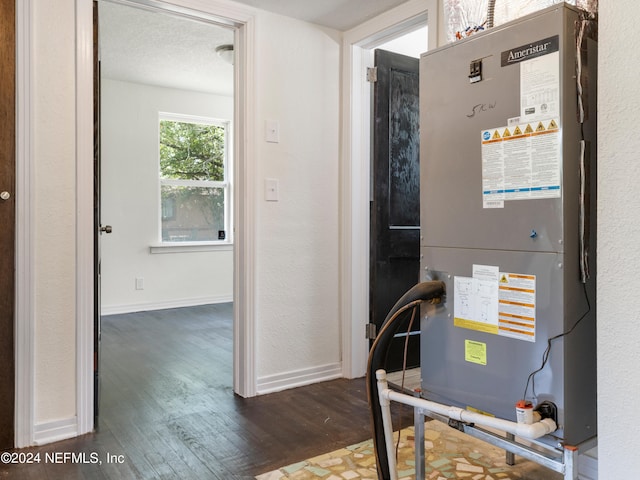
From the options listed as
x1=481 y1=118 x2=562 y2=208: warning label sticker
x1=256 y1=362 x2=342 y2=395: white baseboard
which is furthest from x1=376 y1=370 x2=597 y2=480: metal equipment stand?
x1=256 y1=362 x2=342 y2=395: white baseboard

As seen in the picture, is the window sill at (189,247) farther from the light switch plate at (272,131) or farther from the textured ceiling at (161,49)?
the light switch plate at (272,131)

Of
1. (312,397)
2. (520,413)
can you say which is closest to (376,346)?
(520,413)

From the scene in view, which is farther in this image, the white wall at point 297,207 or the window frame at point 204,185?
the window frame at point 204,185

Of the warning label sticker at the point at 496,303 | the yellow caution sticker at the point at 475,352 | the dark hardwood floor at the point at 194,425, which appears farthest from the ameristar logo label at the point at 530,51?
the dark hardwood floor at the point at 194,425

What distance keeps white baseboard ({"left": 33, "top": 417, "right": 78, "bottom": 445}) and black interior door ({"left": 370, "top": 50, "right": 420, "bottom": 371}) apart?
5.75ft

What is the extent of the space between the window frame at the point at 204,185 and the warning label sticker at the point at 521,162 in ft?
15.2

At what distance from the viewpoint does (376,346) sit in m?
1.64

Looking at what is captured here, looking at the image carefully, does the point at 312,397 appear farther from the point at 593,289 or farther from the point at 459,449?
the point at 593,289

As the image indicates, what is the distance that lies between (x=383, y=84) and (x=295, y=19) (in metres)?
0.67

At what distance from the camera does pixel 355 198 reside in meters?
2.99

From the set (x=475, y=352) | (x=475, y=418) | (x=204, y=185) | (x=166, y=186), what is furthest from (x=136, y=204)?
(x=475, y=418)

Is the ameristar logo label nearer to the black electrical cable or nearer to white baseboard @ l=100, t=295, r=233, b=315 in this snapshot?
the black electrical cable

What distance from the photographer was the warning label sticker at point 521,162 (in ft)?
Result: 4.23

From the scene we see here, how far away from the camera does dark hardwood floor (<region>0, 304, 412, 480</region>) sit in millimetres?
1901
